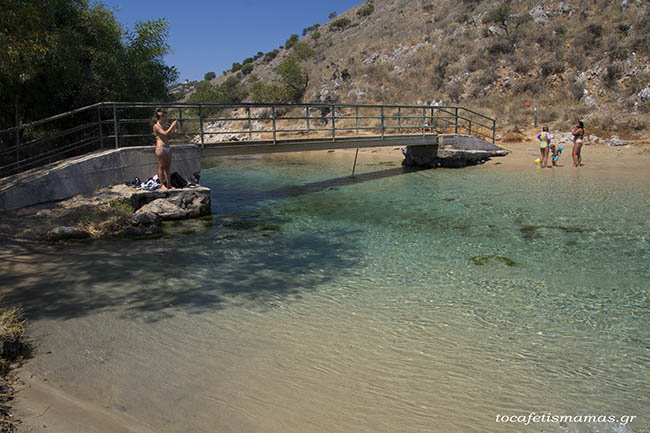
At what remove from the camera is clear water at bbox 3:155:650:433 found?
3.63m

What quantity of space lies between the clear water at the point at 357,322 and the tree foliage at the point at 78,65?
5.01 meters

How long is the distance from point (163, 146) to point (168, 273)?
4352 millimetres

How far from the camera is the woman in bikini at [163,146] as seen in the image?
395 inches

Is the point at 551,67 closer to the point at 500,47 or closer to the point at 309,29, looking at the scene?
the point at 500,47

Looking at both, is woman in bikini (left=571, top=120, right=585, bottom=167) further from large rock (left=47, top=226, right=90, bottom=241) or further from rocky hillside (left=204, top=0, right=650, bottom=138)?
large rock (left=47, top=226, right=90, bottom=241)

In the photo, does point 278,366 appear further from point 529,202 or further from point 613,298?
point 529,202

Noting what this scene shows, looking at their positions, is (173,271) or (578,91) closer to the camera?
(173,271)

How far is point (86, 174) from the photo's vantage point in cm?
1014

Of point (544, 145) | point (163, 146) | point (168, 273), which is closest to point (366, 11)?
point (544, 145)

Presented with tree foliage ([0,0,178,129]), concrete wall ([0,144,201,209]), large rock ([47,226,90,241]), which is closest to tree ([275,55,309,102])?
tree foliage ([0,0,178,129])

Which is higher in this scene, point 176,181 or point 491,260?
point 176,181

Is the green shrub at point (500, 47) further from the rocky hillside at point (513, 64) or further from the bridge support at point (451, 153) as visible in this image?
the bridge support at point (451, 153)

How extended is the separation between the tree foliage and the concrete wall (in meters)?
2.02

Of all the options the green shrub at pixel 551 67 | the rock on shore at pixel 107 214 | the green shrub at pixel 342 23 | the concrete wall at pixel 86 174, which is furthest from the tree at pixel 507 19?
the green shrub at pixel 342 23
